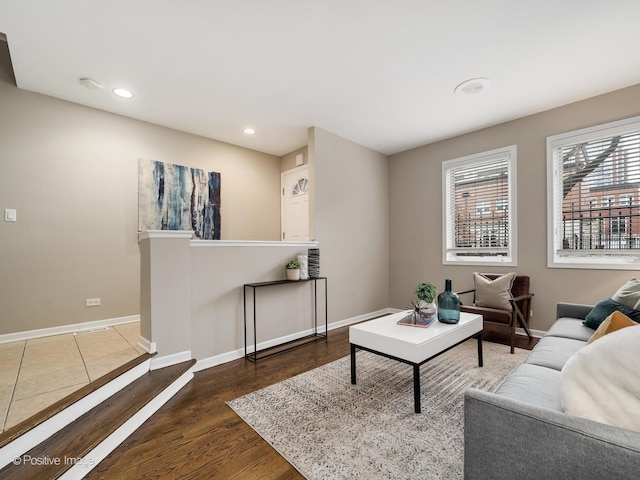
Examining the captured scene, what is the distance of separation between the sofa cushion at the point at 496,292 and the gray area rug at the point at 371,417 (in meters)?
0.64

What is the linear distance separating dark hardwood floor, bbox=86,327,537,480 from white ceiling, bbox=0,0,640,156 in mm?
2841

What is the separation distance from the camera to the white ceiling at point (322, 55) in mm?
2066

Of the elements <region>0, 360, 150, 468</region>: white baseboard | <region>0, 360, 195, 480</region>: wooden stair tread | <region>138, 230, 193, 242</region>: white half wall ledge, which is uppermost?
<region>138, 230, 193, 242</region>: white half wall ledge

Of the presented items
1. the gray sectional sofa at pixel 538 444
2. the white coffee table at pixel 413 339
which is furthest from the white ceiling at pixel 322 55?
the gray sectional sofa at pixel 538 444

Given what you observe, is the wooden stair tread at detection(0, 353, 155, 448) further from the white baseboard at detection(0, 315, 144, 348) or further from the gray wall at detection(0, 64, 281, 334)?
the gray wall at detection(0, 64, 281, 334)

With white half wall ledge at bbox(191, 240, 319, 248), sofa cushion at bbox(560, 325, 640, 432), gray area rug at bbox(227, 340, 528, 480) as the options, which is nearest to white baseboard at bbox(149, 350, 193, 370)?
gray area rug at bbox(227, 340, 528, 480)

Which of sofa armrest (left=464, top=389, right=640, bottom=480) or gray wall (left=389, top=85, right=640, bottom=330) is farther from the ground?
gray wall (left=389, top=85, right=640, bottom=330)

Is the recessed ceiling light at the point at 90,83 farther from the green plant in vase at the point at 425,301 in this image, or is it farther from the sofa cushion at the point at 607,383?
the sofa cushion at the point at 607,383

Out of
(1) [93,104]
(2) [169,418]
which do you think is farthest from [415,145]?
(2) [169,418]

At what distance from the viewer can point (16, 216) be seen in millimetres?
3020

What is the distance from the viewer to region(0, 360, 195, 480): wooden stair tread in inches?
54.9

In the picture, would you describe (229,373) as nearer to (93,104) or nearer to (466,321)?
(466,321)

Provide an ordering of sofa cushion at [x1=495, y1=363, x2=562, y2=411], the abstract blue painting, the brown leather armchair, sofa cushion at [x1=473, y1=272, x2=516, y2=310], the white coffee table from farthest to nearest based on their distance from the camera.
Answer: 1. the abstract blue painting
2. sofa cushion at [x1=473, y1=272, x2=516, y2=310]
3. the brown leather armchair
4. the white coffee table
5. sofa cushion at [x1=495, y1=363, x2=562, y2=411]

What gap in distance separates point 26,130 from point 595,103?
20.3 ft
